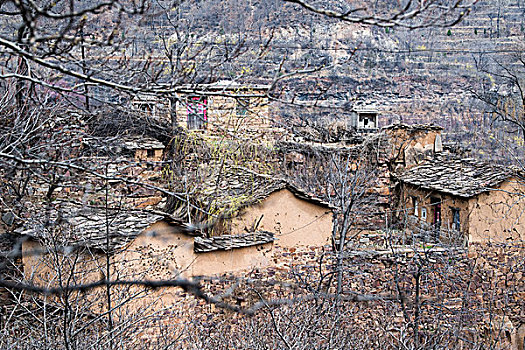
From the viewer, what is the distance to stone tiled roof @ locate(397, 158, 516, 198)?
10.8m

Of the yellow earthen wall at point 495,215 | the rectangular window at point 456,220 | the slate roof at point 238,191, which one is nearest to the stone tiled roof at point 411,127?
the rectangular window at point 456,220

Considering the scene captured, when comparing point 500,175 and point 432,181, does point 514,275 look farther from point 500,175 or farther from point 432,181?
point 432,181

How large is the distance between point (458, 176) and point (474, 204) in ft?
4.90

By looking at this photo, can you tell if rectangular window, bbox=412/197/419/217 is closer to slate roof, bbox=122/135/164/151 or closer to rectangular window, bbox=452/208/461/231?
rectangular window, bbox=452/208/461/231

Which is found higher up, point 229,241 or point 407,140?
point 407,140

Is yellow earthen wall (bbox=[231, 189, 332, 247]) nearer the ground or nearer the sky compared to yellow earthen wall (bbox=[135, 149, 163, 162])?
nearer the ground

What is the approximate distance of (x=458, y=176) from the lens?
12227 millimetres

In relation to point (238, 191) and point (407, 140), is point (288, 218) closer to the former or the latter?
point (238, 191)

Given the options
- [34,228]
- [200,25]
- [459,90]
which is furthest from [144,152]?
[459,90]

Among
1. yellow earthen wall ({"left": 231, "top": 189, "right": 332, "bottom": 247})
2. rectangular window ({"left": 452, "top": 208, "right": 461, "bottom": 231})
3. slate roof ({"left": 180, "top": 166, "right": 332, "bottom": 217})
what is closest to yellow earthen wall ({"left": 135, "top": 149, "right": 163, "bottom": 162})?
slate roof ({"left": 180, "top": 166, "right": 332, "bottom": 217})

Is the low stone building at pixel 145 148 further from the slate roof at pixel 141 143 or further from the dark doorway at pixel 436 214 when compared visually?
the dark doorway at pixel 436 214

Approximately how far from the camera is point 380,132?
49.8 ft

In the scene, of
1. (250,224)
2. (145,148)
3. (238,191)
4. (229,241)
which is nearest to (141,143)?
(145,148)

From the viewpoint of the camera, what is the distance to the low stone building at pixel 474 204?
10.8m
